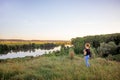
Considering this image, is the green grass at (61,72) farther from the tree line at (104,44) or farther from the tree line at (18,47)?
the tree line at (18,47)

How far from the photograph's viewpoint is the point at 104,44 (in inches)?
1178

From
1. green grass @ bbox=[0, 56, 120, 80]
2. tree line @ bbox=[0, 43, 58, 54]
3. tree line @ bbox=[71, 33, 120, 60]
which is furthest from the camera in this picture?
tree line @ bbox=[0, 43, 58, 54]

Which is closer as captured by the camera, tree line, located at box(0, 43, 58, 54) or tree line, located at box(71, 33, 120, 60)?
tree line, located at box(71, 33, 120, 60)

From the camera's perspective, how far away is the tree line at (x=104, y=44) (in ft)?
94.5

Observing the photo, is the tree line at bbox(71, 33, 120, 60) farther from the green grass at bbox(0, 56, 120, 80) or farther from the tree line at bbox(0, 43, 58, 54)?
the tree line at bbox(0, 43, 58, 54)

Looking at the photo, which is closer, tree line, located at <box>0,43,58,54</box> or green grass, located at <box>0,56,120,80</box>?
green grass, located at <box>0,56,120,80</box>

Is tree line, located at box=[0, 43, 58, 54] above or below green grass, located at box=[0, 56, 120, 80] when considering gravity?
below

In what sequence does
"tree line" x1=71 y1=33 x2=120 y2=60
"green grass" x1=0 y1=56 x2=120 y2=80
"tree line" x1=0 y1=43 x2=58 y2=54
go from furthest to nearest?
"tree line" x1=0 y1=43 x2=58 y2=54
"tree line" x1=71 y1=33 x2=120 y2=60
"green grass" x1=0 y1=56 x2=120 y2=80

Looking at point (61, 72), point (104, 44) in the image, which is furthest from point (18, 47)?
point (61, 72)

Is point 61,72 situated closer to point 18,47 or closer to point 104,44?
point 104,44

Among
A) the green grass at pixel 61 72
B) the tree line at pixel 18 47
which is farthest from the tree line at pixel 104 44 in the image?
the tree line at pixel 18 47

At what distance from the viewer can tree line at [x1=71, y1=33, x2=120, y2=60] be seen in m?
28.8

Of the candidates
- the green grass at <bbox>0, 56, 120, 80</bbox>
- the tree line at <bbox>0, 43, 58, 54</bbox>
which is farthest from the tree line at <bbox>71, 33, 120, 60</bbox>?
the tree line at <bbox>0, 43, 58, 54</bbox>

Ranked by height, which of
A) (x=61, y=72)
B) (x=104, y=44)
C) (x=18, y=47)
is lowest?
(x=18, y=47)
